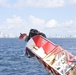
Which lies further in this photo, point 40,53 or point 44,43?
point 44,43

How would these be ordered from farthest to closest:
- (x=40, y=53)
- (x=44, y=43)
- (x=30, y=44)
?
(x=44, y=43) < (x=30, y=44) < (x=40, y=53)

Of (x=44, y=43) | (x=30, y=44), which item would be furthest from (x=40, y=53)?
(x=44, y=43)

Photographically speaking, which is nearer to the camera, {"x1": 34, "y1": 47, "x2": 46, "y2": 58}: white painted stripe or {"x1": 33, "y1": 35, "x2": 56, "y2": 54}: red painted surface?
{"x1": 34, "y1": 47, "x2": 46, "y2": 58}: white painted stripe

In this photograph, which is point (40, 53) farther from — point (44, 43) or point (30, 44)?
point (44, 43)

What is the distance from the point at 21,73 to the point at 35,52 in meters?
37.5

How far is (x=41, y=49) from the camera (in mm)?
27188

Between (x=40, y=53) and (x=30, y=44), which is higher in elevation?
(x=30, y=44)

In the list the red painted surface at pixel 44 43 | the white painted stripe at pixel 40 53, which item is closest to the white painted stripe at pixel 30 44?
the red painted surface at pixel 44 43

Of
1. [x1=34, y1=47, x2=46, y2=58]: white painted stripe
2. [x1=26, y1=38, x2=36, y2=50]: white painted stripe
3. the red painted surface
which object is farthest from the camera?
the red painted surface

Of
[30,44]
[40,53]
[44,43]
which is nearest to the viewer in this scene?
[40,53]

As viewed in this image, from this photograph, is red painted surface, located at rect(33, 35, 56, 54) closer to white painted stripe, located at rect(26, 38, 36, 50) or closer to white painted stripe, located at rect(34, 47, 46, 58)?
white painted stripe, located at rect(26, 38, 36, 50)

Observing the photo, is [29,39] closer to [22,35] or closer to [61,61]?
[22,35]

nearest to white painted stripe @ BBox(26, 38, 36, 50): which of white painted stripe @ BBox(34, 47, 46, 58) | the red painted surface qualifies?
the red painted surface

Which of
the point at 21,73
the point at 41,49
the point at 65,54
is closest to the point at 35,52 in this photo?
the point at 41,49
